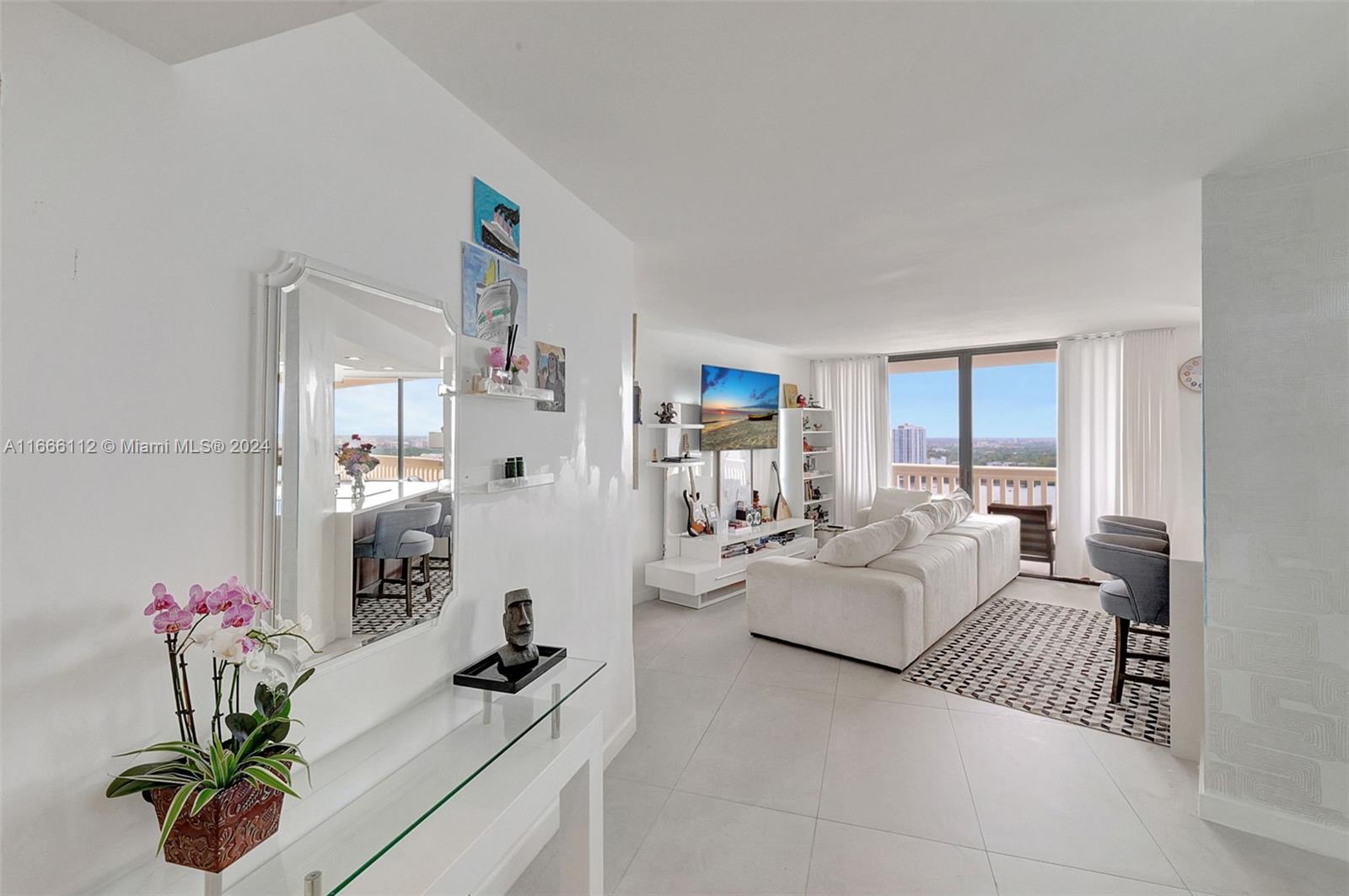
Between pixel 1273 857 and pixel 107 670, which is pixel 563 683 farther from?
pixel 1273 857

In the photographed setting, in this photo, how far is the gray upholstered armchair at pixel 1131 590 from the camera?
122 inches

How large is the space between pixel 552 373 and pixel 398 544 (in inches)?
35.8

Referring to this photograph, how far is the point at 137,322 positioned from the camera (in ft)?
3.20

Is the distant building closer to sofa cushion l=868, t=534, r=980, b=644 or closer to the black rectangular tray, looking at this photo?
sofa cushion l=868, t=534, r=980, b=644

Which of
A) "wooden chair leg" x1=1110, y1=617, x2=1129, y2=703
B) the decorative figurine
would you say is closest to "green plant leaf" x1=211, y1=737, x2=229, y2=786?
the decorative figurine

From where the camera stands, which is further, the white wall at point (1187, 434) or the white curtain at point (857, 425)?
the white curtain at point (857, 425)

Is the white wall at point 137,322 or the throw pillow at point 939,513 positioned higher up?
the white wall at point 137,322

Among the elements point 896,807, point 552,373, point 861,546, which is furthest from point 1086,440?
point 552,373

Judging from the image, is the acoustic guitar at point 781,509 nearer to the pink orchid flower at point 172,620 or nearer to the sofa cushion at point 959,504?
the sofa cushion at point 959,504

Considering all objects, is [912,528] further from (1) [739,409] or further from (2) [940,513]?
(1) [739,409]

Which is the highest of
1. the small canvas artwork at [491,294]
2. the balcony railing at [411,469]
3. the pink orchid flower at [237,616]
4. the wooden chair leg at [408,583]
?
the small canvas artwork at [491,294]

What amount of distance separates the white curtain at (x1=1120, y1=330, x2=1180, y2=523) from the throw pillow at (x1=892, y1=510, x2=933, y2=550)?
258 centimetres

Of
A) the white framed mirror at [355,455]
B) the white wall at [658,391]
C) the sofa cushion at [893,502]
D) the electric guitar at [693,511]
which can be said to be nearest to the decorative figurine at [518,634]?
the white framed mirror at [355,455]

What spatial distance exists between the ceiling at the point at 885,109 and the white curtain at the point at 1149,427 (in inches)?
112
